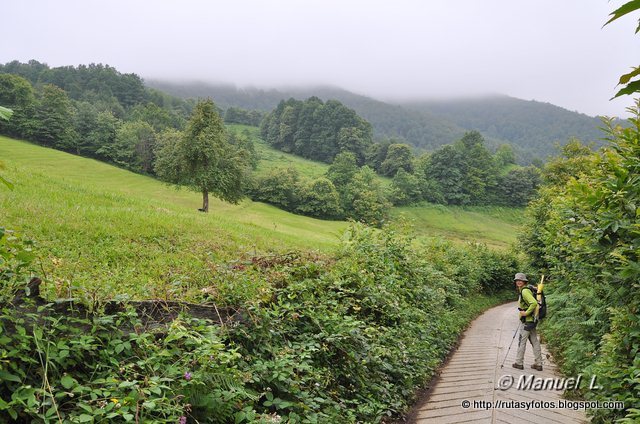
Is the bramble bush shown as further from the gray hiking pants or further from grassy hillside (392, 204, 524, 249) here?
grassy hillside (392, 204, 524, 249)

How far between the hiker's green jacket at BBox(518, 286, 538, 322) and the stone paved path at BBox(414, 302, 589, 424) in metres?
1.18

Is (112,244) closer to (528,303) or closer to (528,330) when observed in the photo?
(528,330)

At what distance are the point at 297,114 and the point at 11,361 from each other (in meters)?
161

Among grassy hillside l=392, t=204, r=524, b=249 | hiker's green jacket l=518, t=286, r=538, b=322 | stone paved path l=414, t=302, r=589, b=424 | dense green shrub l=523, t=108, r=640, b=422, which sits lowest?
grassy hillside l=392, t=204, r=524, b=249

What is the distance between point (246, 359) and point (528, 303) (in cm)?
773

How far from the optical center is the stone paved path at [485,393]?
19.7ft

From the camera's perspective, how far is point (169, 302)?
4652 millimetres

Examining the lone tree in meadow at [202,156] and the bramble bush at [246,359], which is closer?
the bramble bush at [246,359]

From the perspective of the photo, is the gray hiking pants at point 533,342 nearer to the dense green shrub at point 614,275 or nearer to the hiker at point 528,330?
the hiker at point 528,330

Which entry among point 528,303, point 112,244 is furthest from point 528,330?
point 112,244

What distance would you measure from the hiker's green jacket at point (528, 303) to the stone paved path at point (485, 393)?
1.18 meters

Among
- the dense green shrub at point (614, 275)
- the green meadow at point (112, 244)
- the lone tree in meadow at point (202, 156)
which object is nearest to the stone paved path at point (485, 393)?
the dense green shrub at point (614, 275)

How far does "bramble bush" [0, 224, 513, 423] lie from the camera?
316 cm

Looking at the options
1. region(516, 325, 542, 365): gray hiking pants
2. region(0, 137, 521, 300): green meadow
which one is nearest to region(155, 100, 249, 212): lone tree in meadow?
region(0, 137, 521, 300): green meadow
